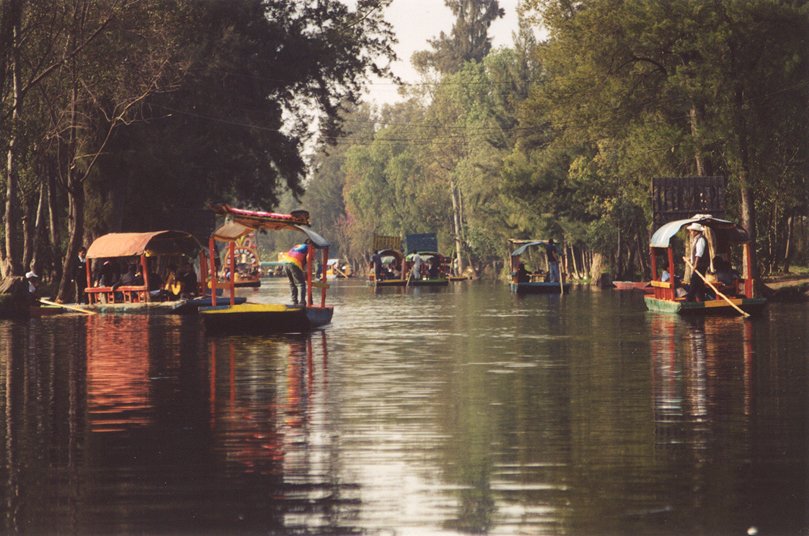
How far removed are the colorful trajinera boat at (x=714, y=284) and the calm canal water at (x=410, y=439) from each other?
949 cm

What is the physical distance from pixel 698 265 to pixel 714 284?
78 cm

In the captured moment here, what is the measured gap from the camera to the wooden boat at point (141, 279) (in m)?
43.4

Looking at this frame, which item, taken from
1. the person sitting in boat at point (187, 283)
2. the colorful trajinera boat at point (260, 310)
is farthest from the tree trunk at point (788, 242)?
the colorful trajinera boat at point (260, 310)

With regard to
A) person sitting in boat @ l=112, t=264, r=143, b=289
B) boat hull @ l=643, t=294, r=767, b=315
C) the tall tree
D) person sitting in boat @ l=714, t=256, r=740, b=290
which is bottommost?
boat hull @ l=643, t=294, r=767, b=315

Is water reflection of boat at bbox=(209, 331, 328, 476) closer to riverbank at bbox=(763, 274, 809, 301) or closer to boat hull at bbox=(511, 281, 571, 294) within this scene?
riverbank at bbox=(763, 274, 809, 301)

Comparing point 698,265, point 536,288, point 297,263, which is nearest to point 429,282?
point 536,288

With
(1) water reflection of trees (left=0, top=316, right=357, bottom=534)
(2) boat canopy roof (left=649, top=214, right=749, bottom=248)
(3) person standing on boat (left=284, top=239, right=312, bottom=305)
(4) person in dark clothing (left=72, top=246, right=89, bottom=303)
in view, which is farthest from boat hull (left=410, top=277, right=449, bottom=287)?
(1) water reflection of trees (left=0, top=316, right=357, bottom=534)

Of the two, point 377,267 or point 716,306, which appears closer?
point 716,306

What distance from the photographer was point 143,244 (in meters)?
43.3

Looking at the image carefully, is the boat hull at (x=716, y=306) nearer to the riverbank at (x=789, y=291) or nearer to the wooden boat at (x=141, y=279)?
the riverbank at (x=789, y=291)

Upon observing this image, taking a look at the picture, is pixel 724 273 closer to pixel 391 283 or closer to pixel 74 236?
pixel 74 236

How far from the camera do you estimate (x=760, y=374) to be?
65.4 ft

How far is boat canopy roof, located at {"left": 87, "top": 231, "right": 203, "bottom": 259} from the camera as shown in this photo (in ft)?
143

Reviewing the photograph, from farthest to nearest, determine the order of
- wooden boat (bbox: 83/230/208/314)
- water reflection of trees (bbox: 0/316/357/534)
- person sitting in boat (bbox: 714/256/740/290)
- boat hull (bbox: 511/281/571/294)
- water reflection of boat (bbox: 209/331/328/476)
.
Answer: boat hull (bbox: 511/281/571/294) < wooden boat (bbox: 83/230/208/314) < person sitting in boat (bbox: 714/256/740/290) < water reflection of boat (bbox: 209/331/328/476) < water reflection of trees (bbox: 0/316/357/534)
